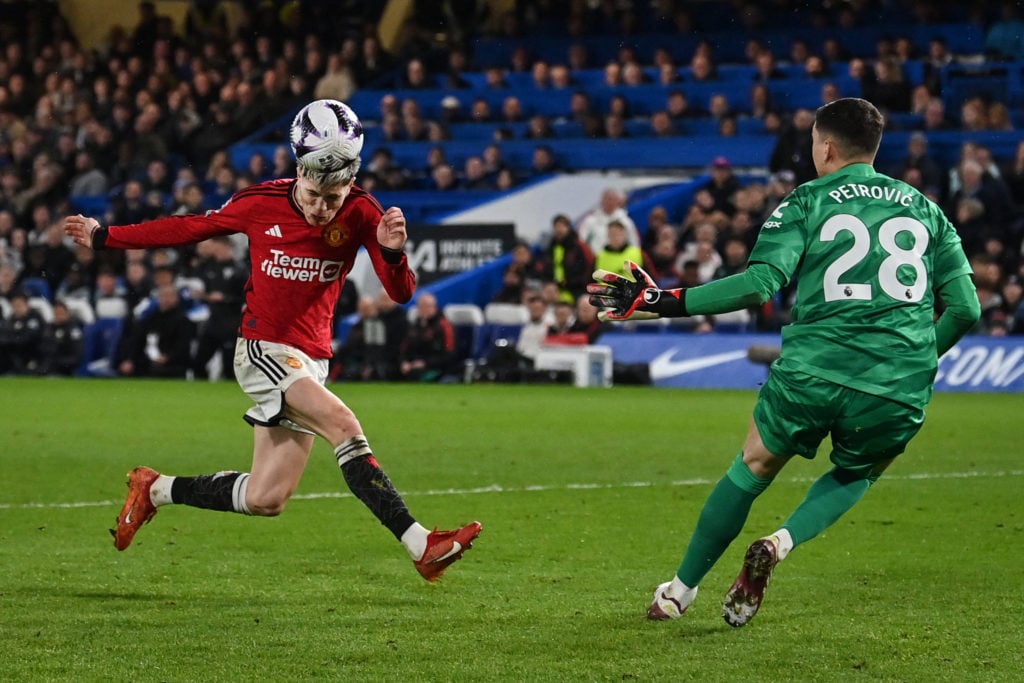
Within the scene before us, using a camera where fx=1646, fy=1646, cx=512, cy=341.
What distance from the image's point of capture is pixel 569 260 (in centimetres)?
2166

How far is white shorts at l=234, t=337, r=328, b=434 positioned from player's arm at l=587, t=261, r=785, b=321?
148 centimetres

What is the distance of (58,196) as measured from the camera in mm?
29328

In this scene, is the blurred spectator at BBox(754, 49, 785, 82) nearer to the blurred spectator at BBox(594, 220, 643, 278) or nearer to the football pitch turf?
the blurred spectator at BBox(594, 220, 643, 278)

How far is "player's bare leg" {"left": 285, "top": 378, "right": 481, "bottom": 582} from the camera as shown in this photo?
6426mm

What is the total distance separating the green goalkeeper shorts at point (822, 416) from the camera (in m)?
5.87

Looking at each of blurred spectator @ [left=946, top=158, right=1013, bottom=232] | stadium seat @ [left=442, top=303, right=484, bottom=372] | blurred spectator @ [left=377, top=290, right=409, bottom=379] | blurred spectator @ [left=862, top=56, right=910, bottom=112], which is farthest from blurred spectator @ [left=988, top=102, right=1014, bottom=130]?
blurred spectator @ [left=377, top=290, right=409, bottom=379]

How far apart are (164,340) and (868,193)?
17.6 m

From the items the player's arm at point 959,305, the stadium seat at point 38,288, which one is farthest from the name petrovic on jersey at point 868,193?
the stadium seat at point 38,288

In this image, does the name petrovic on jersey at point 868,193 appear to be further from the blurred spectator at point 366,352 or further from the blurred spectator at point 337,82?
the blurred spectator at point 337,82

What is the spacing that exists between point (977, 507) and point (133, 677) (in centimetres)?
595

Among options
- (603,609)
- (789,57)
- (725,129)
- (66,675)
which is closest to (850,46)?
(789,57)

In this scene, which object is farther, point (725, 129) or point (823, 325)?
point (725, 129)

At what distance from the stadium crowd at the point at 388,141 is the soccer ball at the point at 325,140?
44.4ft

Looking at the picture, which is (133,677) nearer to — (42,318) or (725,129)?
(42,318)
